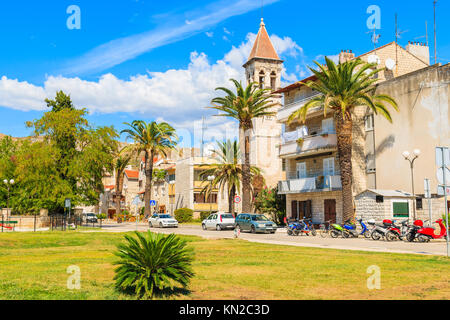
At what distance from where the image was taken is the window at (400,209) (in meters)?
31.0

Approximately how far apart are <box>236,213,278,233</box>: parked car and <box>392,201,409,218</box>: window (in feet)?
27.5

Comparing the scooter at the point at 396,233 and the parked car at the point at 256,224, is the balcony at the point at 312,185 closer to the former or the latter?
the parked car at the point at 256,224

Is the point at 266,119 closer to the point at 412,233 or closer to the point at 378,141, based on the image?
the point at 378,141

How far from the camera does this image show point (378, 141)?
120ft

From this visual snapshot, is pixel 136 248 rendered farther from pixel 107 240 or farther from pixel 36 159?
pixel 36 159

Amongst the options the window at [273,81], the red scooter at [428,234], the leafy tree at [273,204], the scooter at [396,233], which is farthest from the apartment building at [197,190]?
the red scooter at [428,234]

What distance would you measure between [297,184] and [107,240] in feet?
67.7

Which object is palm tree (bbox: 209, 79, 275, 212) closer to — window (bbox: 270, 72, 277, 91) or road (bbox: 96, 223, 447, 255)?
road (bbox: 96, 223, 447, 255)

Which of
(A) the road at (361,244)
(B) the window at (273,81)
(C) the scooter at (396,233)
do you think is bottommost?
(A) the road at (361,244)

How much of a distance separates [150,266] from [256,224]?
25.6 meters

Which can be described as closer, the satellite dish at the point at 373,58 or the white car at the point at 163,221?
the satellite dish at the point at 373,58

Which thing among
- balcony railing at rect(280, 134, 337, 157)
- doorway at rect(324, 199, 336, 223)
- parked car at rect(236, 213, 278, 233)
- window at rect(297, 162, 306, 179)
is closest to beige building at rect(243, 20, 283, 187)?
window at rect(297, 162, 306, 179)

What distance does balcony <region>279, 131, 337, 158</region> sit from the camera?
38500 mm
